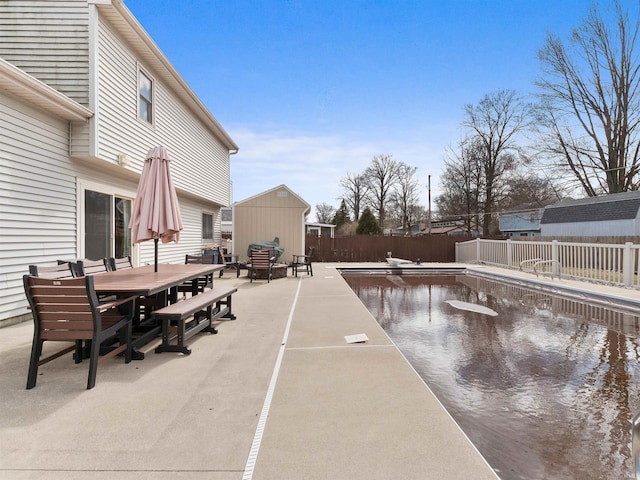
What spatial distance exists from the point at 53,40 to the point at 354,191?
113 ft

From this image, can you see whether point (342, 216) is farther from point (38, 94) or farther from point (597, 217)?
point (38, 94)

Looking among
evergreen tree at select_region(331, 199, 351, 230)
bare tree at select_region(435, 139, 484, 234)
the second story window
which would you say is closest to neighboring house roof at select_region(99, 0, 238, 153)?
the second story window

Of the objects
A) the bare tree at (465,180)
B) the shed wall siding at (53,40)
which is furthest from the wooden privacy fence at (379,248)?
the shed wall siding at (53,40)

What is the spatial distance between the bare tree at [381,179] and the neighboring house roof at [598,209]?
614 inches

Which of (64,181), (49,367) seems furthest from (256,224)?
(49,367)

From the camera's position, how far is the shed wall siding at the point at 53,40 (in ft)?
19.4

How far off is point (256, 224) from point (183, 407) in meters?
11.2

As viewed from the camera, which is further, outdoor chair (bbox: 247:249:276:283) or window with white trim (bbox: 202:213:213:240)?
window with white trim (bbox: 202:213:213:240)

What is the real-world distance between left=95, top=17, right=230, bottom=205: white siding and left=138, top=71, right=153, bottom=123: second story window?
175mm

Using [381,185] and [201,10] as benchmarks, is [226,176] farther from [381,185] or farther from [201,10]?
[381,185]

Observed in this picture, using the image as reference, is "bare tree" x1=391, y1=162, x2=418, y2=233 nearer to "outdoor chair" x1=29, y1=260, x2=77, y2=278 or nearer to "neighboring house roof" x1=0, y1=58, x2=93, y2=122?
"neighboring house roof" x1=0, y1=58, x2=93, y2=122

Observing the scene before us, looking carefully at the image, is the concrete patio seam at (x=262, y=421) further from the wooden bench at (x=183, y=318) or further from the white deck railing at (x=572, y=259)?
the white deck railing at (x=572, y=259)

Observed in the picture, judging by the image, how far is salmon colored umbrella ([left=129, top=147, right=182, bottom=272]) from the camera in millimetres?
4746

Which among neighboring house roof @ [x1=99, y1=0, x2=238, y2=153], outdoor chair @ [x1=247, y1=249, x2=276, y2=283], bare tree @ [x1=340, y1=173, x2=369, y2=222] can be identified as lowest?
outdoor chair @ [x1=247, y1=249, x2=276, y2=283]
